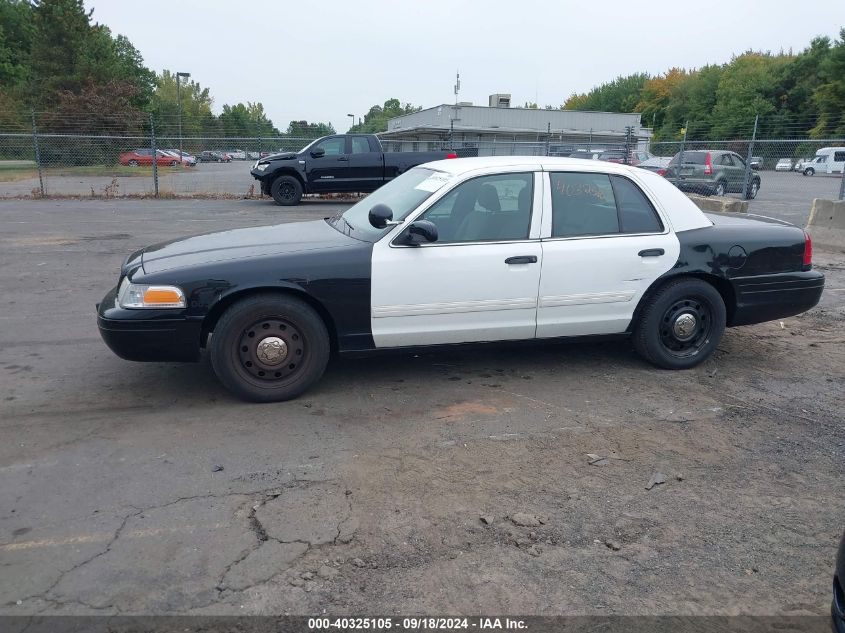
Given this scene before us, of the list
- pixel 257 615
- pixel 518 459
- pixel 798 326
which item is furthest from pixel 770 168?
pixel 257 615

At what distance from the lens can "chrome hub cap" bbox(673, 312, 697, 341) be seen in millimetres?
5223

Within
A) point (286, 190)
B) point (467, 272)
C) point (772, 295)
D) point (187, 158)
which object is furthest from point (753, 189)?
point (187, 158)

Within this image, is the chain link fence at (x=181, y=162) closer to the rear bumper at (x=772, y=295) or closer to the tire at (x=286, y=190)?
the tire at (x=286, y=190)

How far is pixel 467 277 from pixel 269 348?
1.40m

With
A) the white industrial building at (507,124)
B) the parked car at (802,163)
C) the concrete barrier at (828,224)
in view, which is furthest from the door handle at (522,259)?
the parked car at (802,163)

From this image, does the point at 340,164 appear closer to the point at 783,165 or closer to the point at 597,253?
the point at 597,253

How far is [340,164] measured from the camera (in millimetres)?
17938

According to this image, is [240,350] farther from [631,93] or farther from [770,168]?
[631,93]

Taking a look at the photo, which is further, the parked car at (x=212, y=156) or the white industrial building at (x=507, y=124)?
the white industrial building at (x=507, y=124)

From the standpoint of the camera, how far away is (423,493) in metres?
3.50

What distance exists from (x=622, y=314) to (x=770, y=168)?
25.2 m

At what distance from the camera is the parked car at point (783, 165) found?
27047 millimetres

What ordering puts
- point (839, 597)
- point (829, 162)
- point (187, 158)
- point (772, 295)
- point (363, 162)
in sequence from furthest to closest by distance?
point (829, 162)
point (187, 158)
point (363, 162)
point (772, 295)
point (839, 597)

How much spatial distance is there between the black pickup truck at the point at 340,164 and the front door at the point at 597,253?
1303cm
